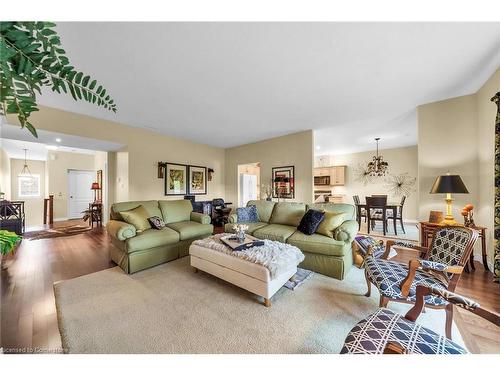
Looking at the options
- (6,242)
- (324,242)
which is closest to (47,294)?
(6,242)

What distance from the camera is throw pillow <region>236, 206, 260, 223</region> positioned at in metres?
3.69

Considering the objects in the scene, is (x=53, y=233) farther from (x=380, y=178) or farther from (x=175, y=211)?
(x=380, y=178)

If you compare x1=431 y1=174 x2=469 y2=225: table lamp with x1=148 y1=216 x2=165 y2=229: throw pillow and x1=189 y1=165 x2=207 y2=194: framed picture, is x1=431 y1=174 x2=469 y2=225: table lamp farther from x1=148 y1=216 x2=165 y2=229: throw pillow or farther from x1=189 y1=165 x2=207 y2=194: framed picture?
x1=189 y1=165 x2=207 y2=194: framed picture

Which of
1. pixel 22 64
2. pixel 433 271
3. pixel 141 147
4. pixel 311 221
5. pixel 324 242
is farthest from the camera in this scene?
pixel 141 147

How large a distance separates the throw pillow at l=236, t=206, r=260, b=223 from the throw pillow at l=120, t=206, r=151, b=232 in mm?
1602

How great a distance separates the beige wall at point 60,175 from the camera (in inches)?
256

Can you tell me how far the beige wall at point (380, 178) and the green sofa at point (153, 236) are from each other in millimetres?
5946

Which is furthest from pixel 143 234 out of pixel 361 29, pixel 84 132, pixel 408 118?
pixel 408 118

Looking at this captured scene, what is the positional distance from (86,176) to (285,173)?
308 inches

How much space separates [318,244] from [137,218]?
2.76 metres

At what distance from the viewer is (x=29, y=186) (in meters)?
6.55

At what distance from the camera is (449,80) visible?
244 cm

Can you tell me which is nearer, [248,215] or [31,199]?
[248,215]

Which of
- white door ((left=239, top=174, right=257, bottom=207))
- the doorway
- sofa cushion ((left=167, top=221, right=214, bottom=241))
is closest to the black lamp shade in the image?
sofa cushion ((left=167, top=221, right=214, bottom=241))
